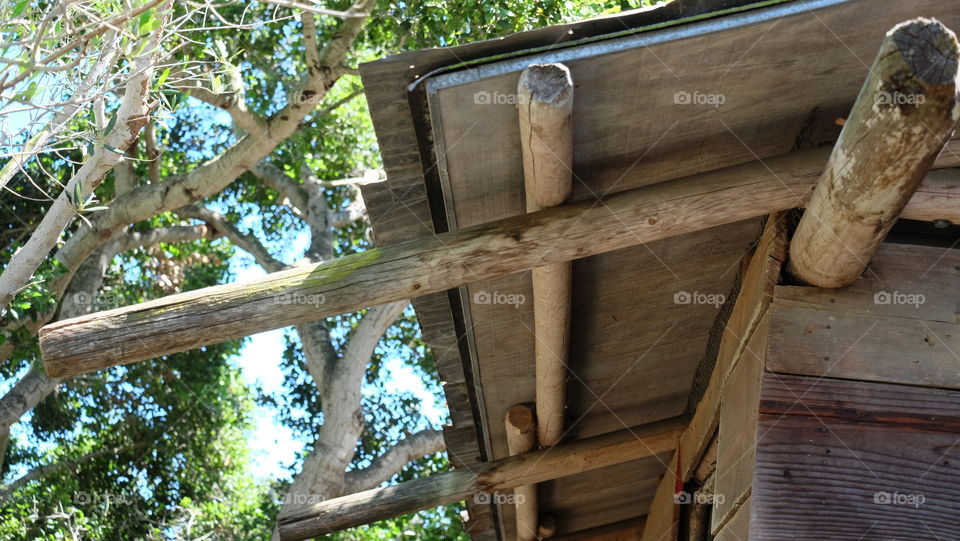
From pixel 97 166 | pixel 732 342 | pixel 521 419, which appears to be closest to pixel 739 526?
pixel 732 342

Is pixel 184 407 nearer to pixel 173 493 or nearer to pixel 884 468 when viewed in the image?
pixel 173 493

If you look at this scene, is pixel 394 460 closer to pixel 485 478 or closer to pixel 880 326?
pixel 485 478

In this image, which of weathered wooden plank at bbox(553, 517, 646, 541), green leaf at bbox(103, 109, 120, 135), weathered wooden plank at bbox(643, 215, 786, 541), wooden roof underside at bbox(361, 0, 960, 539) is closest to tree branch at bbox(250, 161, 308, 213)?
weathered wooden plank at bbox(553, 517, 646, 541)

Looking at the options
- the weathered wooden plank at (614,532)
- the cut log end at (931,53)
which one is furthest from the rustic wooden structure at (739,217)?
the weathered wooden plank at (614,532)

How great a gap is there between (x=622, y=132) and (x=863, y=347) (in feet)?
3.49

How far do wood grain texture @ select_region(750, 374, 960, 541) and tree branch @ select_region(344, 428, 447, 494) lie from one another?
870cm

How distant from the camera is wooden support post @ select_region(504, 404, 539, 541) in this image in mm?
4887

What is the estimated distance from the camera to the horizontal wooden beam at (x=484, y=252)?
313cm

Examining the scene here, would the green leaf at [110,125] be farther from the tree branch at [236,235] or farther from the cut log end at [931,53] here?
the tree branch at [236,235]

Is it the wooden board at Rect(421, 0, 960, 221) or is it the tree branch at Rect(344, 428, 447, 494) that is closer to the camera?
the wooden board at Rect(421, 0, 960, 221)

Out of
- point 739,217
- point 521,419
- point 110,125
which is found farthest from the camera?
point 521,419

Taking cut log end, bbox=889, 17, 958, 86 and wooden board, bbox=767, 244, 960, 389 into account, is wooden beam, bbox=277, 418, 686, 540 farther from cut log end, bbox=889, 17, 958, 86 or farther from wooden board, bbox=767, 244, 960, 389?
cut log end, bbox=889, 17, 958, 86

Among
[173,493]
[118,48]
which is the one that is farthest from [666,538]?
[173,493]

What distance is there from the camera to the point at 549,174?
3139 mm
